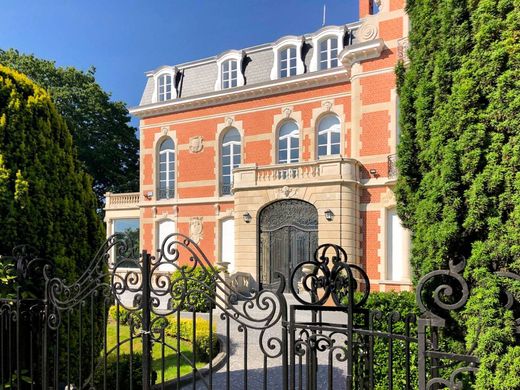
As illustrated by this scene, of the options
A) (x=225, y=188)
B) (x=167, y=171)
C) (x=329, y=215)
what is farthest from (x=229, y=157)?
(x=329, y=215)

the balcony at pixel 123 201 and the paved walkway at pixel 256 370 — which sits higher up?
the balcony at pixel 123 201

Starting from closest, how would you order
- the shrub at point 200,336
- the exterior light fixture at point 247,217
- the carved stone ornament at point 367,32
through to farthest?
the shrub at point 200,336, the carved stone ornament at point 367,32, the exterior light fixture at point 247,217

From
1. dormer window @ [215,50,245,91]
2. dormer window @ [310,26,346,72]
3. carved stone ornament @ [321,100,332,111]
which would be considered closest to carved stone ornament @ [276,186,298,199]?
carved stone ornament @ [321,100,332,111]

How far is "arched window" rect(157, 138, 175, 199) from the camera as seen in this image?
19.3m

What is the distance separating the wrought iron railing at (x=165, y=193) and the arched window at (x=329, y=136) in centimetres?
751

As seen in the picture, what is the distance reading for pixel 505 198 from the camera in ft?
7.64

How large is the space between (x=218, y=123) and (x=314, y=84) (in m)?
4.75

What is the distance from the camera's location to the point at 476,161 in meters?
2.45

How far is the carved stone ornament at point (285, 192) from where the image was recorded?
45.4 ft

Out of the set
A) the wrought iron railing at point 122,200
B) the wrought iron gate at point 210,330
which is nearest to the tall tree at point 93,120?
the wrought iron railing at point 122,200

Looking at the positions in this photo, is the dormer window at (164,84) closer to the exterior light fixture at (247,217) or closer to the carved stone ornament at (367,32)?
the exterior light fixture at (247,217)

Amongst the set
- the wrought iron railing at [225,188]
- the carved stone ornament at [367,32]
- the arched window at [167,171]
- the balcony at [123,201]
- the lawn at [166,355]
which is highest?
the carved stone ornament at [367,32]

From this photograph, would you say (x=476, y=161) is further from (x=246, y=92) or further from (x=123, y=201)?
(x=123, y=201)

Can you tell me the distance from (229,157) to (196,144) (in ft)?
5.72
